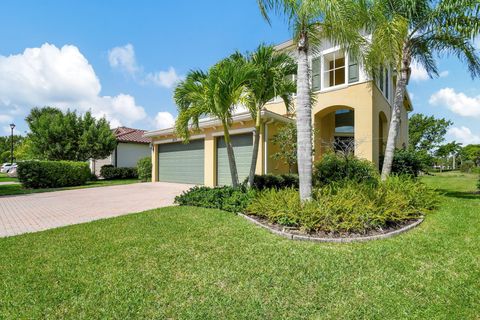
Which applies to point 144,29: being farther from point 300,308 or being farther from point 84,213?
point 300,308

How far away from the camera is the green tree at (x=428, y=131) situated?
45.4 metres

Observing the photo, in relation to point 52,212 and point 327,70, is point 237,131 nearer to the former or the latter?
point 327,70

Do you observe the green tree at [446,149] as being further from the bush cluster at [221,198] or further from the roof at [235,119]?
the bush cluster at [221,198]

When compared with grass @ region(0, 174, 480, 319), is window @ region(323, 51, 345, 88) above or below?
above

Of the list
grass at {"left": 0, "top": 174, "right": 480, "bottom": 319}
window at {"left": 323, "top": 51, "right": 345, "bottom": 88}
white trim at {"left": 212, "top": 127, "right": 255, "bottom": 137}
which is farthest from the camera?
window at {"left": 323, "top": 51, "right": 345, "bottom": 88}

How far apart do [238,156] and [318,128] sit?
518 centimetres

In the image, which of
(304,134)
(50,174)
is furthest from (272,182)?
(50,174)

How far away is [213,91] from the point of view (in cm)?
775

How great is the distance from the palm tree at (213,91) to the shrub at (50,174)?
13381mm

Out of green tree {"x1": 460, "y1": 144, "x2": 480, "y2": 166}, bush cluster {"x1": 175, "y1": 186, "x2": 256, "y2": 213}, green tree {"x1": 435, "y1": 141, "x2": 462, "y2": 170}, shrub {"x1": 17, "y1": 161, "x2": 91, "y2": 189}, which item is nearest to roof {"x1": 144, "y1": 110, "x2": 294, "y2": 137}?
bush cluster {"x1": 175, "y1": 186, "x2": 256, "y2": 213}

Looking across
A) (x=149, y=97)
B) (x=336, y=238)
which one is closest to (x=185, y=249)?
(x=336, y=238)

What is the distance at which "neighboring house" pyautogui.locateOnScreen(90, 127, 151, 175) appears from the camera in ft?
84.0

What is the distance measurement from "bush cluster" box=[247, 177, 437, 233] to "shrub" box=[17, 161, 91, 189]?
16.0 meters

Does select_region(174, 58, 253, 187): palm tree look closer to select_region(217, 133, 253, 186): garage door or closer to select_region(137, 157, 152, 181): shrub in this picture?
select_region(217, 133, 253, 186): garage door
